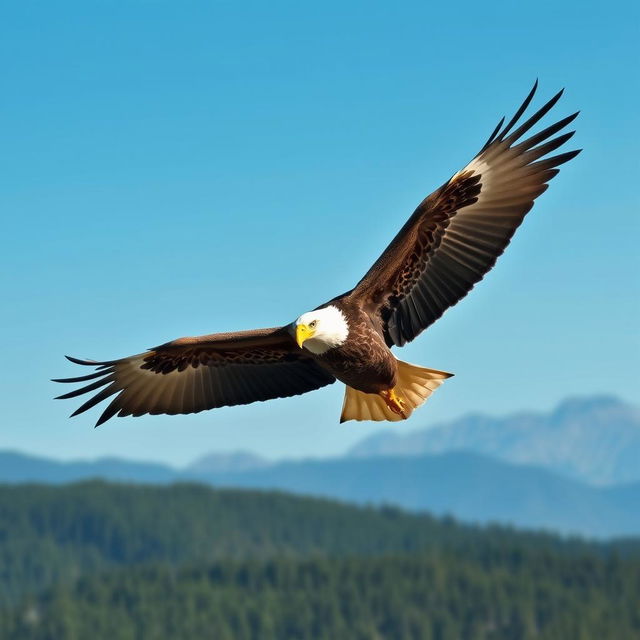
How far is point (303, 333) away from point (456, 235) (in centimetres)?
232

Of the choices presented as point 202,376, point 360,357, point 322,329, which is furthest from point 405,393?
point 202,376

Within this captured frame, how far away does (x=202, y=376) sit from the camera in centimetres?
1335

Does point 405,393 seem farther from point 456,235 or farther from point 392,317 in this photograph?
point 456,235

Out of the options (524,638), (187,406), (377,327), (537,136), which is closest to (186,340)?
(187,406)

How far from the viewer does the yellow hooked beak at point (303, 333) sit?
10.4m

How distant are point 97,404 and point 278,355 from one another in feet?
6.24

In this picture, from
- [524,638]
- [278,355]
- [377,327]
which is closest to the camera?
[377,327]

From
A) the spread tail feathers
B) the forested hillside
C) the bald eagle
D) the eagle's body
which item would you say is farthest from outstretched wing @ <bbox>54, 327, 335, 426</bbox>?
the forested hillside

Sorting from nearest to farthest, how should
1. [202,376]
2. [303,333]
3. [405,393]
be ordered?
[303,333] < [405,393] < [202,376]

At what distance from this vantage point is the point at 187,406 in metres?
13.2

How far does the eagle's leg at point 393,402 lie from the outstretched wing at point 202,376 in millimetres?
1195

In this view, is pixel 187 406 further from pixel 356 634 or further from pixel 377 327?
pixel 356 634

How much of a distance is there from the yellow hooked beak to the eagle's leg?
1.06m

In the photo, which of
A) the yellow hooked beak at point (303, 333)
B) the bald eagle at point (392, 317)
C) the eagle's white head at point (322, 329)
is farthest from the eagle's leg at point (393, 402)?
the yellow hooked beak at point (303, 333)
